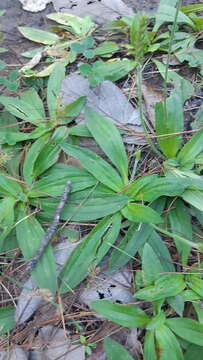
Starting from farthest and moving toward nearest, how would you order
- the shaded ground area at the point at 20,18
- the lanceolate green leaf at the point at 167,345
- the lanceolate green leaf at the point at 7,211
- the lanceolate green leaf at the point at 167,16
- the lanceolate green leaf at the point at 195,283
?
the shaded ground area at the point at 20,18 → the lanceolate green leaf at the point at 167,16 → the lanceolate green leaf at the point at 7,211 → the lanceolate green leaf at the point at 195,283 → the lanceolate green leaf at the point at 167,345

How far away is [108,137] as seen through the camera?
78.8 inches

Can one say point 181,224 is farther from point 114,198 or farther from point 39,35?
point 39,35

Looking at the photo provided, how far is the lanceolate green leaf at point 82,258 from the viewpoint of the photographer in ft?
5.58

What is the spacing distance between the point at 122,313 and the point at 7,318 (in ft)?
1.63

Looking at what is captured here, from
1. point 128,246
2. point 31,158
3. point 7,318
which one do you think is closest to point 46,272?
point 7,318

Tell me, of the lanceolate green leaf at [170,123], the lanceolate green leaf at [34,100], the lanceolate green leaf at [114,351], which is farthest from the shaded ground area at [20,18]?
the lanceolate green leaf at [114,351]

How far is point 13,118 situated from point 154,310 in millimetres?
1216

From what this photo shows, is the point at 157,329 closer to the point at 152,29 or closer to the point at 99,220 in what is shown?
the point at 99,220

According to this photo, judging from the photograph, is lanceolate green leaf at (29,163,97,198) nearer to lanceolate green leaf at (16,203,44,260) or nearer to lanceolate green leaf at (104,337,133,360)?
lanceolate green leaf at (16,203,44,260)

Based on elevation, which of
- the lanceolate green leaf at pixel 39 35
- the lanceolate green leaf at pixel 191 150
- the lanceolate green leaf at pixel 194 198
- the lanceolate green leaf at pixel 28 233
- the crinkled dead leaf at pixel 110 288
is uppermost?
the lanceolate green leaf at pixel 39 35

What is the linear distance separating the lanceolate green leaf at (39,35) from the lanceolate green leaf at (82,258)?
123 cm

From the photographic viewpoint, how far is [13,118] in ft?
7.14

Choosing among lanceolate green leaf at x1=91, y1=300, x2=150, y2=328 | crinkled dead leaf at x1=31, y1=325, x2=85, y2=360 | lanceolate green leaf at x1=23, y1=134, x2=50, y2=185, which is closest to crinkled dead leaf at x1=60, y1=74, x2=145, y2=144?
lanceolate green leaf at x1=23, y1=134, x2=50, y2=185

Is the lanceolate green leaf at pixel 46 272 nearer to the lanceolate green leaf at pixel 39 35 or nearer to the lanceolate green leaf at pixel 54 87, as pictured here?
the lanceolate green leaf at pixel 54 87
